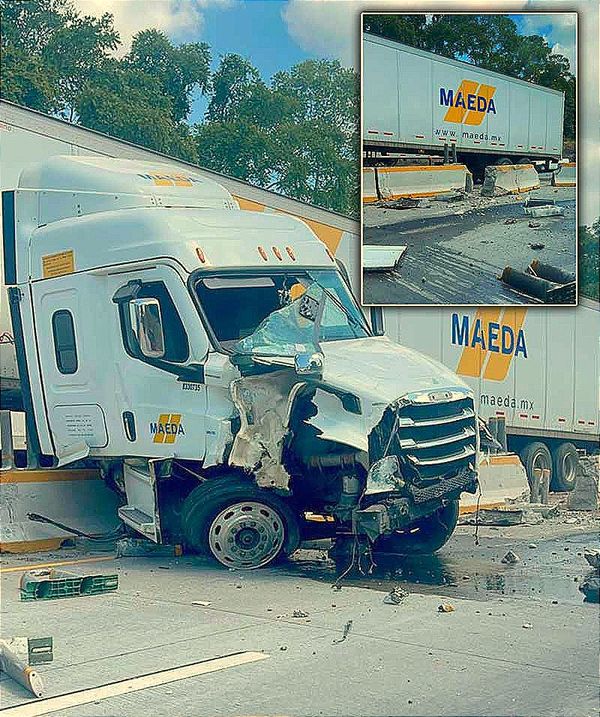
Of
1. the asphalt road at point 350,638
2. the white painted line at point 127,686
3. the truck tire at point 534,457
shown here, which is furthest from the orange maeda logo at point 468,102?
the white painted line at point 127,686

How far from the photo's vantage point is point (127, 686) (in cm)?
454

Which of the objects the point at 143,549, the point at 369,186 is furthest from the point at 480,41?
the point at 143,549

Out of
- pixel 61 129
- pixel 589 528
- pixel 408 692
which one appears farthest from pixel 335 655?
pixel 61 129

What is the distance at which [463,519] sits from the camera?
15.0 ft

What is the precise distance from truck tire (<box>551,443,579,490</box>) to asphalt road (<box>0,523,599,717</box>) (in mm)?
180

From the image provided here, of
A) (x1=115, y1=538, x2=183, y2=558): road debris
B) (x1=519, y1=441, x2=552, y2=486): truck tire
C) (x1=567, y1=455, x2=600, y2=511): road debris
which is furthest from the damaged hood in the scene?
(x1=115, y1=538, x2=183, y2=558): road debris

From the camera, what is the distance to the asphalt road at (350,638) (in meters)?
4.22

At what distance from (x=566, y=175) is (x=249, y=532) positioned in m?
1.83

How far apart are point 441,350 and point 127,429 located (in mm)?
1373

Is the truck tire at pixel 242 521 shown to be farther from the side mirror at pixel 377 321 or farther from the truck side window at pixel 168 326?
the side mirror at pixel 377 321

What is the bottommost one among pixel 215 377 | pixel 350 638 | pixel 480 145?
pixel 350 638

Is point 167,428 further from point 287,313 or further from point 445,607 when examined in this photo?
point 445,607

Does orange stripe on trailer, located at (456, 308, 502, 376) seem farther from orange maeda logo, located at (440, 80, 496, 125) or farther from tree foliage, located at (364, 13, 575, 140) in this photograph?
tree foliage, located at (364, 13, 575, 140)

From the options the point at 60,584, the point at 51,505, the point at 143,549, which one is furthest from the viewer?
the point at 51,505
